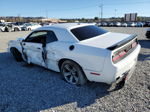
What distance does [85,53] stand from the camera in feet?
9.77

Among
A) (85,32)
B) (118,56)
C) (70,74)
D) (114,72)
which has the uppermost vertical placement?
(85,32)

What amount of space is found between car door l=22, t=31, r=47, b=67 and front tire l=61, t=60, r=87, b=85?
89 cm

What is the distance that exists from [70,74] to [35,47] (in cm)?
152

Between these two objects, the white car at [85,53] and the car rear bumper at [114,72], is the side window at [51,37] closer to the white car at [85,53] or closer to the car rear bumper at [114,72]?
the white car at [85,53]

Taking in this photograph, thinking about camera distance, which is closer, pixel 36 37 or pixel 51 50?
pixel 51 50

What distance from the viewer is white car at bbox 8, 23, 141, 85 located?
2779mm

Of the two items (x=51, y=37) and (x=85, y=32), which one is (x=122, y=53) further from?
(x=51, y=37)

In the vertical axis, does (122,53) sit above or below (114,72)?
above

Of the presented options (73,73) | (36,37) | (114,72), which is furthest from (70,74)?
(36,37)

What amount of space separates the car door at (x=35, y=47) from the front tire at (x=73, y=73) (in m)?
0.89

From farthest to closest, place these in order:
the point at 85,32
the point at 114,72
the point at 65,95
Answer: the point at 85,32 < the point at 65,95 < the point at 114,72

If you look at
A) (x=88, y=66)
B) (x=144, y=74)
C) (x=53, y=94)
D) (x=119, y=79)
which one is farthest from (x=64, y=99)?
(x=144, y=74)

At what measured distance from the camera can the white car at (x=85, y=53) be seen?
278 cm

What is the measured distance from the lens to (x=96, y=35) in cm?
379
